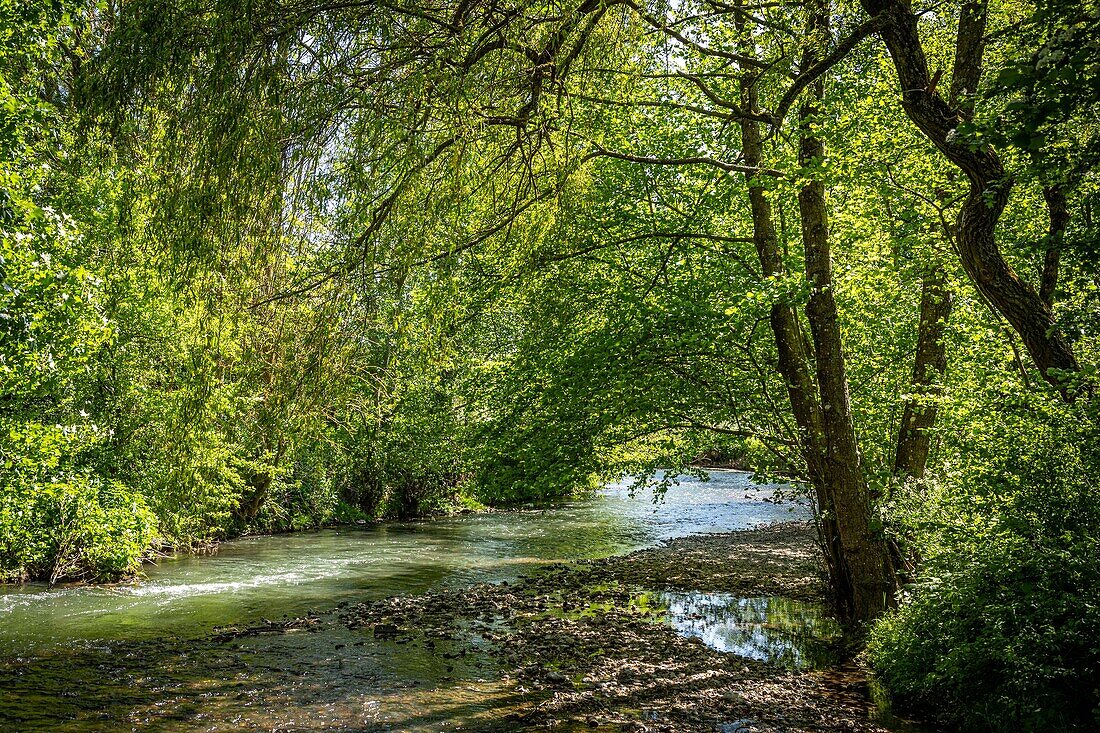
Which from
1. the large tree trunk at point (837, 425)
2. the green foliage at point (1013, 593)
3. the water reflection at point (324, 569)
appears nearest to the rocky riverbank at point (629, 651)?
the green foliage at point (1013, 593)

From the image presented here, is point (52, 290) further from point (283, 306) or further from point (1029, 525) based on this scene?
point (1029, 525)

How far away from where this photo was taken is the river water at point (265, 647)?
7672 millimetres

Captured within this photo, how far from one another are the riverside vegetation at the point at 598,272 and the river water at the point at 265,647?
1.65 meters

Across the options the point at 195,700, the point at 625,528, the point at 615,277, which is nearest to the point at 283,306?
the point at 195,700

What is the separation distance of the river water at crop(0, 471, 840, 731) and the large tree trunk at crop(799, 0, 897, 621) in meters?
1.39

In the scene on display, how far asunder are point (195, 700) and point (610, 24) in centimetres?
772

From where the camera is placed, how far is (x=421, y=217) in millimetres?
4828

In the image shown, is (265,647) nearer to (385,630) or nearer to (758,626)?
(385,630)

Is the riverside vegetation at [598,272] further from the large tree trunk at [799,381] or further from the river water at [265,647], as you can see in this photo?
the river water at [265,647]

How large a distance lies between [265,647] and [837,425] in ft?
26.6

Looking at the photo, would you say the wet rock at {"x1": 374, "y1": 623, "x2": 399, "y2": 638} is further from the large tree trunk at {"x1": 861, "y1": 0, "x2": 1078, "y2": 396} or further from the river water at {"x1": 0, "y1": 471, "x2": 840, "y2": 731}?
the large tree trunk at {"x1": 861, "y1": 0, "x2": 1078, "y2": 396}

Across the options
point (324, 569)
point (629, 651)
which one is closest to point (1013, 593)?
point (629, 651)

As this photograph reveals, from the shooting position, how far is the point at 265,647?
10133mm

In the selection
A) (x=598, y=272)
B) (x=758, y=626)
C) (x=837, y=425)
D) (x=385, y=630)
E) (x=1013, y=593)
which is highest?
(x=598, y=272)
